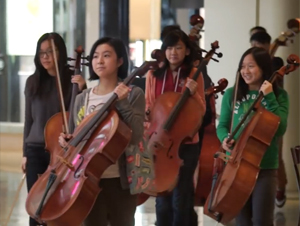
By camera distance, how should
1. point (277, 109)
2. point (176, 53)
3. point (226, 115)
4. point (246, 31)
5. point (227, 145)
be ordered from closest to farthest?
point (227, 145), point (277, 109), point (226, 115), point (176, 53), point (246, 31)

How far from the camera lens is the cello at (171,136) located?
15.4 feet

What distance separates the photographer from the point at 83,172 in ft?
11.9

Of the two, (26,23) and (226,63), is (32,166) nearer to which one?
(226,63)

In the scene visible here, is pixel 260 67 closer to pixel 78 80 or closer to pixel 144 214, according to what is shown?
pixel 78 80

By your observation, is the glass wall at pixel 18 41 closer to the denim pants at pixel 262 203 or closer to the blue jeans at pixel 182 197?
the blue jeans at pixel 182 197

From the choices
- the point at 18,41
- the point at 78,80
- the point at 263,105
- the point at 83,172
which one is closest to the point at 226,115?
→ the point at 263,105

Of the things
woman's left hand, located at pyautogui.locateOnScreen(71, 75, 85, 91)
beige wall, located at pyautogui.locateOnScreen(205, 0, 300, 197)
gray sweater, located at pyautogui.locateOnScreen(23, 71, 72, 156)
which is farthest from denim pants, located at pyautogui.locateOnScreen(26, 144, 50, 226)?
beige wall, located at pyautogui.locateOnScreen(205, 0, 300, 197)

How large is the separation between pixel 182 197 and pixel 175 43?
3.19 feet

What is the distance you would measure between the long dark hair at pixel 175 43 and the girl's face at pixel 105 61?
1.16 meters

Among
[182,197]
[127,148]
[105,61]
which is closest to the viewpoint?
[127,148]

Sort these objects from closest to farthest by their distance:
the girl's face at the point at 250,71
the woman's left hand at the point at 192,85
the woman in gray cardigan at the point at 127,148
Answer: the woman in gray cardigan at the point at 127,148 → the girl's face at the point at 250,71 → the woman's left hand at the point at 192,85

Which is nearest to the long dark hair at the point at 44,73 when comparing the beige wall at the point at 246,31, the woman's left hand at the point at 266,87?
the woman's left hand at the point at 266,87

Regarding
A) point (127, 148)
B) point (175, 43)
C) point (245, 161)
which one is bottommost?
point (245, 161)

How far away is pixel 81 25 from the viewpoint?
380 inches
